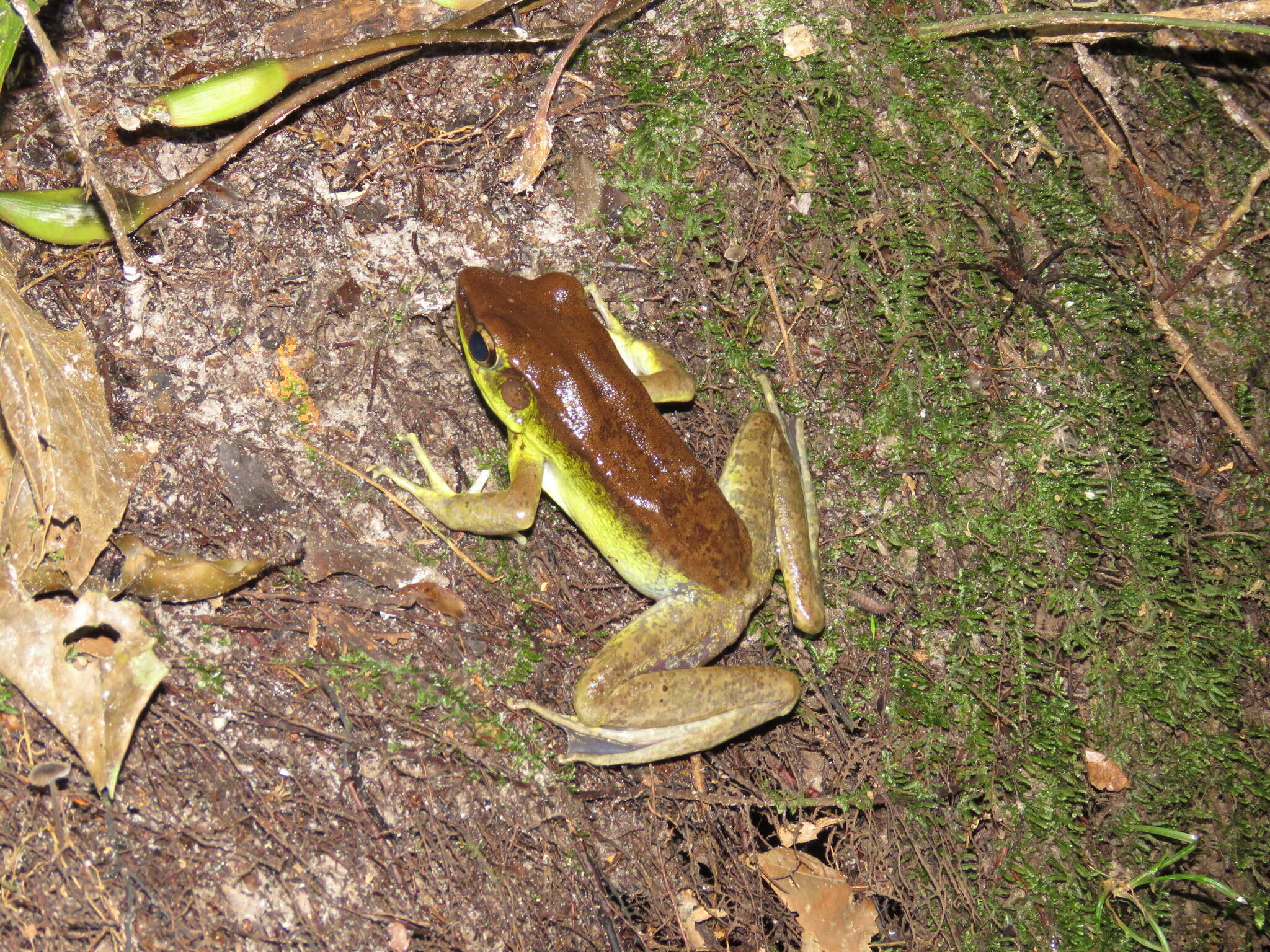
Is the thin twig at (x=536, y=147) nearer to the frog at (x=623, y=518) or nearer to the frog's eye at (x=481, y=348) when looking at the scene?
the frog at (x=623, y=518)

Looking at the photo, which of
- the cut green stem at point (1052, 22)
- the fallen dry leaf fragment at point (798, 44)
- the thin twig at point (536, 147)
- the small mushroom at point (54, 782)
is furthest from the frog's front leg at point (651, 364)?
the small mushroom at point (54, 782)

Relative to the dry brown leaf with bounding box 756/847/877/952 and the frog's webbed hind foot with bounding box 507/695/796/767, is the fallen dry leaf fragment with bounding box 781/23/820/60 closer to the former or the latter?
the frog's webbed hind foot with bounding box 507/695/796/767

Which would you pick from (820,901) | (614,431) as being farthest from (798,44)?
(820,901)

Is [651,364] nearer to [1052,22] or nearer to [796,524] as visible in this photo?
[796,524]

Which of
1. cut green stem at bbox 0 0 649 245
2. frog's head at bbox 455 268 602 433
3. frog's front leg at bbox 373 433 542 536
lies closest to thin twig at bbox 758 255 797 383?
frog's head at bbox 455 268 602 433

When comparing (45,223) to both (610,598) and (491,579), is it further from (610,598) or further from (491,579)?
(610,598)

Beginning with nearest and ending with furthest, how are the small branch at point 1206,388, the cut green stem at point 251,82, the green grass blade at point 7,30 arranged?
1. the green grass blade at point 7,30
2. the cut green stem at point 251,82
3. the small branch at point 1206,388
